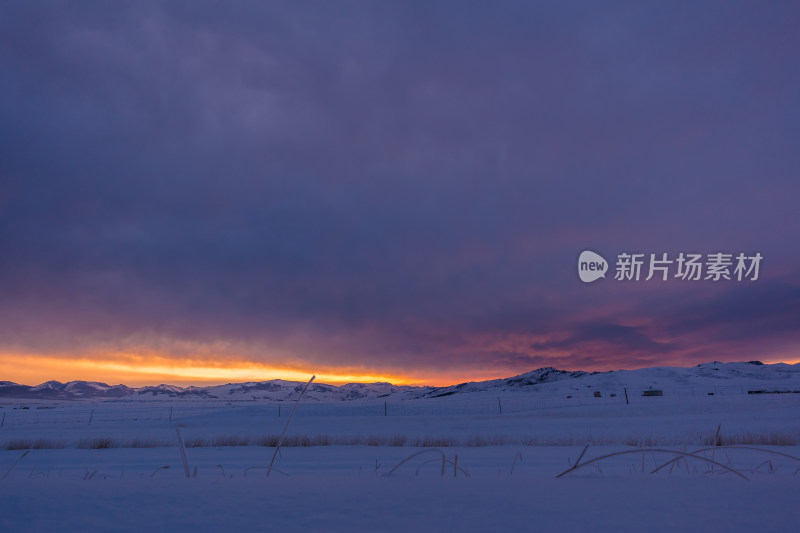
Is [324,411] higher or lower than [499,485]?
lower

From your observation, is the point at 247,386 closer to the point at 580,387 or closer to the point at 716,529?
the point at 580,387

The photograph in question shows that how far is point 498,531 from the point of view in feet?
3.51

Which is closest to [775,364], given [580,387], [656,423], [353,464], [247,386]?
[580,387]

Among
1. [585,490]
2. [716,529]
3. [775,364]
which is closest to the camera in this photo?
[716,529]

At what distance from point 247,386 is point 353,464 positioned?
124045mm

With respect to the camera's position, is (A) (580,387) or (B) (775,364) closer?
(A) (580,387)

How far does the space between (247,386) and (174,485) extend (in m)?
129

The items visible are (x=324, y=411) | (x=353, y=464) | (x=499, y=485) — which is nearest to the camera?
(x=499, y=485)

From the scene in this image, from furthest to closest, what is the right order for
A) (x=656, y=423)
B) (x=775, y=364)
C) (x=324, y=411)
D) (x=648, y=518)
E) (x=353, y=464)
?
1. (x=775, y=364)
2. (x=324, y=411)
3. (x=656, y=423)
4. (x=353, y=464)
5. (x=648, y=518)

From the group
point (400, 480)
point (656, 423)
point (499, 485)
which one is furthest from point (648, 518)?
point (656, 423)

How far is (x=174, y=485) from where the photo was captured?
5.28 ft

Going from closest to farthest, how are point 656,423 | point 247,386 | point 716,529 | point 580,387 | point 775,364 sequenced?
point 716,529
point 656,423
point 580,387
point 775,364
point 247,386

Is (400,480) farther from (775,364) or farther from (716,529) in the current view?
(775,364)

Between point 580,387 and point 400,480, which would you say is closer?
point 400,480
